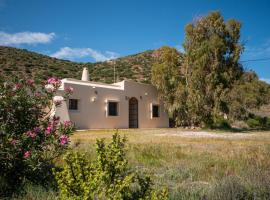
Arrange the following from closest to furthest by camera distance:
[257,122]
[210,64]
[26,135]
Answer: [26,135]
[210,64]
[257,122]

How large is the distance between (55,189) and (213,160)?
4084 mm

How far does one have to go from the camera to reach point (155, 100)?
87.3 feet

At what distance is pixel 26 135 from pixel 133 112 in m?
20.8

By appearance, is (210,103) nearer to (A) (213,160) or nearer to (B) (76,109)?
(B) (76,109)

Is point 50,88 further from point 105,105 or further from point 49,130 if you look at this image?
point 105,105

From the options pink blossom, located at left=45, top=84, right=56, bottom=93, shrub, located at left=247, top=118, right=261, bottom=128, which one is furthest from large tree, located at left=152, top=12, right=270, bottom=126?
pink blossom, located at left=45, top=84, right=56, bottom=93

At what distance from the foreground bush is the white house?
15872 millimetres

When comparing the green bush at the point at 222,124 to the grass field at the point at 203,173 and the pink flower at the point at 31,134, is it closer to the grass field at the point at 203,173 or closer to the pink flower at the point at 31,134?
the grass field at the point at 203,173

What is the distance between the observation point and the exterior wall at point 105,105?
68.1 feet

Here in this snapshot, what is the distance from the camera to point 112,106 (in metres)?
23.4

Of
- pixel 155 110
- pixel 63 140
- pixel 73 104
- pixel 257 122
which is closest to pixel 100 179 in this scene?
pixel 63 140

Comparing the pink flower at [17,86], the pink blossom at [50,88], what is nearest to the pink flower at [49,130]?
the pink blossom at [50,88]

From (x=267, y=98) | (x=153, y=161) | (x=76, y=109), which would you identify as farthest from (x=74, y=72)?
(x=153, y=161)

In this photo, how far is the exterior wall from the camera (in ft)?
68.1
